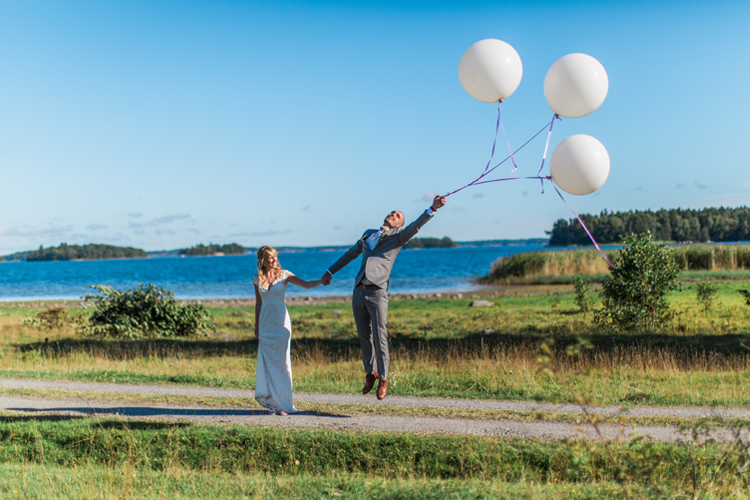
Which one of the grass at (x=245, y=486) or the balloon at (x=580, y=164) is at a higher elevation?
the balloon at (x=580, y=164)

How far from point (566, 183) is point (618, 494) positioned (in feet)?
12.5

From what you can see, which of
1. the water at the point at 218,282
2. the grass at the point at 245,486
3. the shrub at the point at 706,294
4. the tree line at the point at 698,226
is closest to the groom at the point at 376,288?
the grass at the point at 245,486

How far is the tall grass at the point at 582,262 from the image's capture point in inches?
1410

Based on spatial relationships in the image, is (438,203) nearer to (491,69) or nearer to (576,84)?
(491,69)

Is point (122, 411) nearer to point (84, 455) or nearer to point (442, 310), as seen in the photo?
point (84, 455)

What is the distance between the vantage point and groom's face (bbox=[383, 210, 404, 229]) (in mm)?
7332

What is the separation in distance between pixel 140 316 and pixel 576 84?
18155mm

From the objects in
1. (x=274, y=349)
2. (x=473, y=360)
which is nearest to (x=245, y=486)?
(x=274, y=349)

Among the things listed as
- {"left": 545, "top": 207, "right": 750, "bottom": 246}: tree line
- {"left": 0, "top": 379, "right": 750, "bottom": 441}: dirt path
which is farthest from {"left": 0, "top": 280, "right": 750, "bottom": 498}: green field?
{"left": 545, "top": 207, "right": 750, "bottom": 246}: tree line

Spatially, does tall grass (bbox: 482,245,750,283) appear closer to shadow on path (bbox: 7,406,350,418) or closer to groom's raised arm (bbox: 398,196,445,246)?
groom's raised arm (bbox: 398,196,445,246)

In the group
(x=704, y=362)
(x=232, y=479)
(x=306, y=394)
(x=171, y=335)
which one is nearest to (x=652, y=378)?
(x=704, y=362)

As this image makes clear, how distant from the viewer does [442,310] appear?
28.2 metres

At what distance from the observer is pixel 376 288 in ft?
23.7

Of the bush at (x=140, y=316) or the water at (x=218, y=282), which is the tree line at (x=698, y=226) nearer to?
the water at (x=218, y=282)
